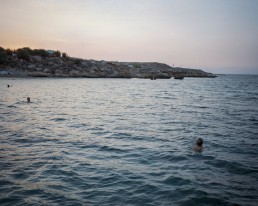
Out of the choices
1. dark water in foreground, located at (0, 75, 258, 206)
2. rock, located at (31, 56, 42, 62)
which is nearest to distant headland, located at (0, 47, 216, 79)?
rock, located at (31, 56, 42, 62)

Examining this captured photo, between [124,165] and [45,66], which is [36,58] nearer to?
[45,66]

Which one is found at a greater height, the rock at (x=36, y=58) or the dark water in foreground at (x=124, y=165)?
the rock at (x=36, y=58)

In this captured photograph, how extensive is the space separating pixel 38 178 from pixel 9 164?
2.07m

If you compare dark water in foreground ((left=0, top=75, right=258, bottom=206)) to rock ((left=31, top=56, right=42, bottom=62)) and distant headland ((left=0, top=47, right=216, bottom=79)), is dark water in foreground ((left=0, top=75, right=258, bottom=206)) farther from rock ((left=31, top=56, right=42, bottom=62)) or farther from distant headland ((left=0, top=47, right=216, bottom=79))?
rock ((left=31, top=56, right=42, bottom=62))

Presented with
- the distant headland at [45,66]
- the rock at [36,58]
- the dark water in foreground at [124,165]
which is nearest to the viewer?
the dark water in foreground at [124,165]

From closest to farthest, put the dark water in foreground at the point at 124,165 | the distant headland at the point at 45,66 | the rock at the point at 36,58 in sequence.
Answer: the dark water in foreground at the point at 124,165 < the distant headland at the point at 45,66 < the rock at the point at 36,58

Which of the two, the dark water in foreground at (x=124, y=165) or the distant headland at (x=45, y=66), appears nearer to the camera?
the dark water in foreground at (x=124, y=165)

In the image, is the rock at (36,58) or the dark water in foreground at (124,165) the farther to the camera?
the rock at (36,58)

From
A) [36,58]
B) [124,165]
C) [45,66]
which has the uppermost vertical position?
[36,58]

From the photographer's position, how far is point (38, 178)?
28.8 ft

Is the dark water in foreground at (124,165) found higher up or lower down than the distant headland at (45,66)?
lower down

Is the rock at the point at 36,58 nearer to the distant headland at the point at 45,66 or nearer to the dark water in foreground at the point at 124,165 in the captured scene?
the distant headland at the point at 45,66

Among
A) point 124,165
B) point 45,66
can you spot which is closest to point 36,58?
point 45,66

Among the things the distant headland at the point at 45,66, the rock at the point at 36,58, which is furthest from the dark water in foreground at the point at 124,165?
the rock at the point at 36,58
